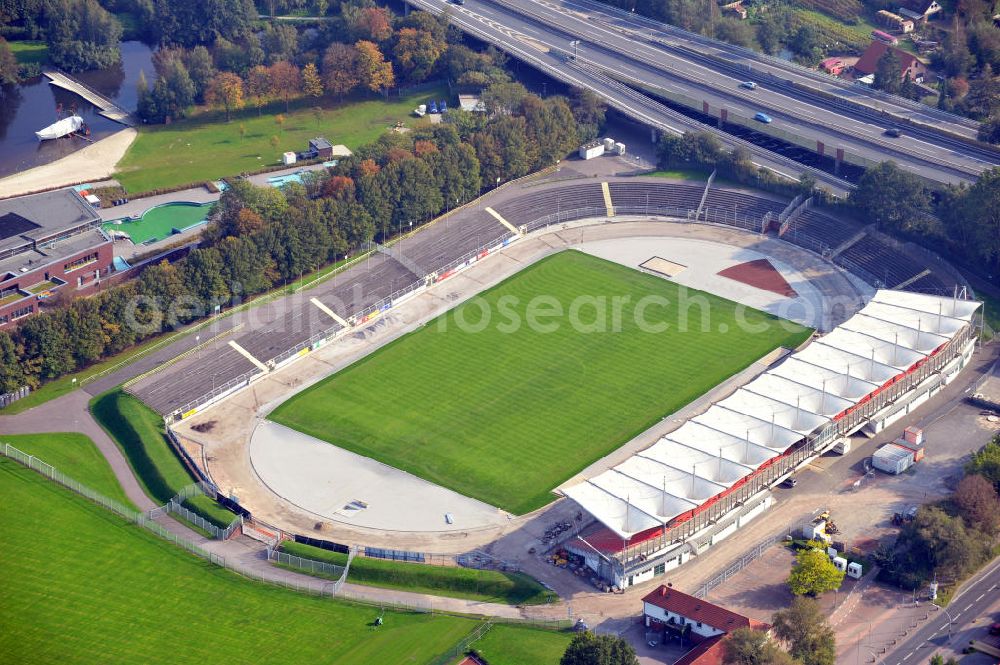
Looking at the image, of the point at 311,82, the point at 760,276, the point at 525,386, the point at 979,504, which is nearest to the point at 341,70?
the point at 311,82

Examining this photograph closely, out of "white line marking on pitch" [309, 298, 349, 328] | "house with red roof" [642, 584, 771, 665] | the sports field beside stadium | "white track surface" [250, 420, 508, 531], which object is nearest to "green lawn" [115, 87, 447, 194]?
"white line marking on pitch" [309, 298, 349, 328]

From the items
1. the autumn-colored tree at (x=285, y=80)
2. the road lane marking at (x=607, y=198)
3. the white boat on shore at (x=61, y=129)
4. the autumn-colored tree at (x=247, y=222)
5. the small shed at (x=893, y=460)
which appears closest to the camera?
the small shed at (x=893, y=460)

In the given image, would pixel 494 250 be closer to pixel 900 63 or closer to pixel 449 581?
pixel 449 581

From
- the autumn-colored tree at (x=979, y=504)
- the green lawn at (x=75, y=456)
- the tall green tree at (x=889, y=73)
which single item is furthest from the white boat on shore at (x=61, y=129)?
the autumn-colored tree at (x=979, y=504)

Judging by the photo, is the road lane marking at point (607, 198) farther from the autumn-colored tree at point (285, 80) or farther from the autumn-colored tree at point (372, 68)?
the autumn-colored tree at point (285, 80)

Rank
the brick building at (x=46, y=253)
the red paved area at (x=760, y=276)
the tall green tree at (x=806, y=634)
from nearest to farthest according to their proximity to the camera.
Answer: the tall green tree at (x=806, y=634)
the brick building at (x=46, y=253)
the red paved area at (x=760, y=276)

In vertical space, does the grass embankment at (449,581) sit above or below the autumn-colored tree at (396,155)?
below
